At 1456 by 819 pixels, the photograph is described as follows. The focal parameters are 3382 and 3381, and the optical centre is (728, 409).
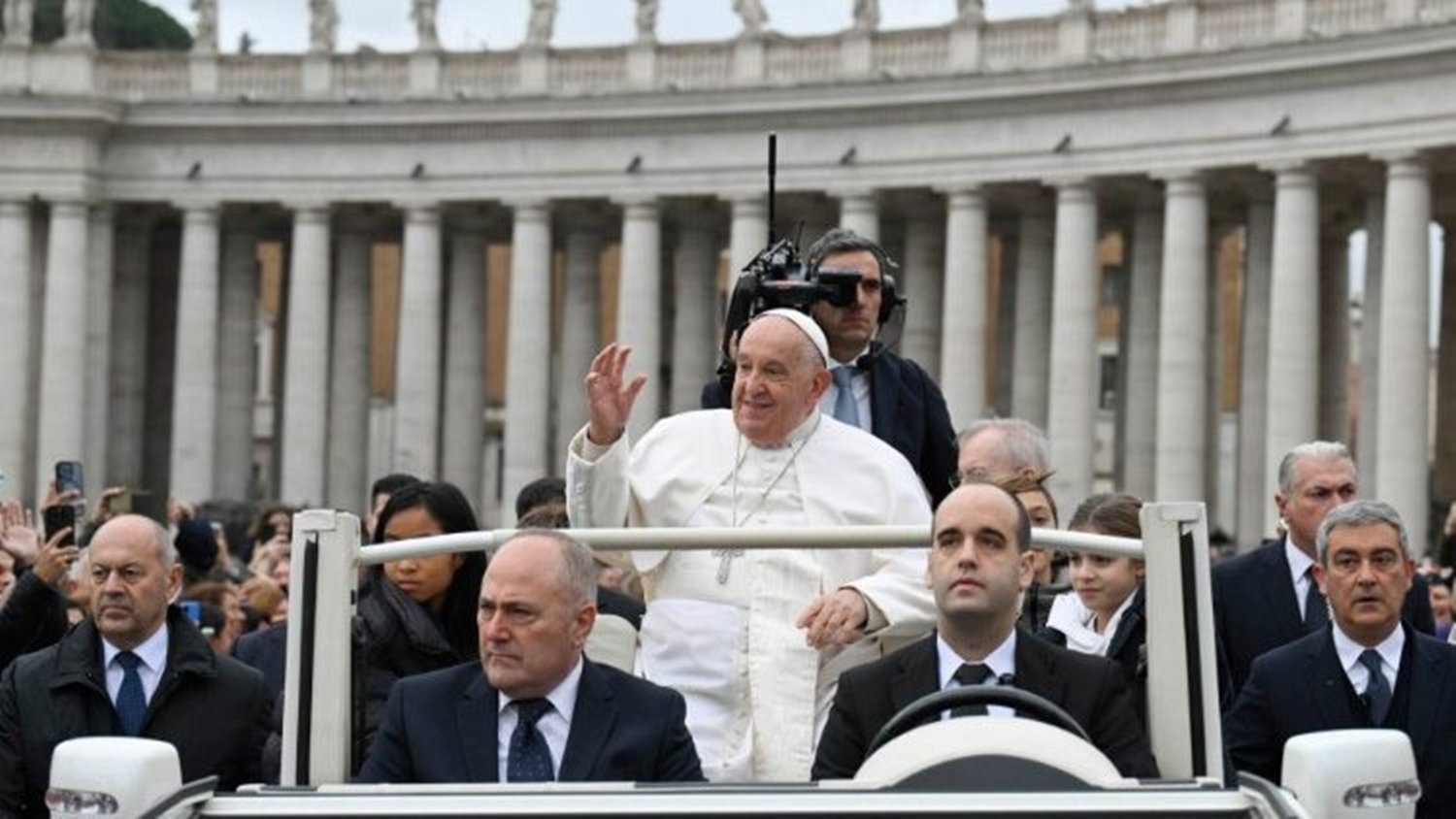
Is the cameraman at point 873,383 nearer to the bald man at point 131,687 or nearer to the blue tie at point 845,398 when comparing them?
the blue tie at point 845,398

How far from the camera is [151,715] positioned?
15.8 m

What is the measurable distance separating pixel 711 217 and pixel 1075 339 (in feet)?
48.8

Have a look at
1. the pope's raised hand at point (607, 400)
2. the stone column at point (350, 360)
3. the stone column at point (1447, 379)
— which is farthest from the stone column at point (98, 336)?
the pope's raised hand at point (607, 400)

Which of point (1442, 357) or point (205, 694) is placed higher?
point (1442, 357)

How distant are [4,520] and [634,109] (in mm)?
70454

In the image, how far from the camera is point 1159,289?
88000 mm

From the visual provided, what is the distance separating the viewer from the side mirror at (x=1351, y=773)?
9.52m

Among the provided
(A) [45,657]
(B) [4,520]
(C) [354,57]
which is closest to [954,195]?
(C) [354,57]

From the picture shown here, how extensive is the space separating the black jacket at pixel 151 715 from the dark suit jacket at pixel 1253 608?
17.8 ft

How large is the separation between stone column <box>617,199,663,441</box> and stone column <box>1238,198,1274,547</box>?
16019 millimetres

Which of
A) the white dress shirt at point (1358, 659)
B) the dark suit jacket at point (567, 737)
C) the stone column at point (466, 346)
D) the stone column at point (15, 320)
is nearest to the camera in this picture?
the dark suit jacket at point (567, 737)

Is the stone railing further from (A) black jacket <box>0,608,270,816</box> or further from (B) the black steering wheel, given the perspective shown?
(B) the black steering wheel

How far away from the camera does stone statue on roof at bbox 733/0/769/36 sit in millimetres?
92250

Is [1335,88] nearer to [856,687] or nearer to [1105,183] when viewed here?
[1105,183]
